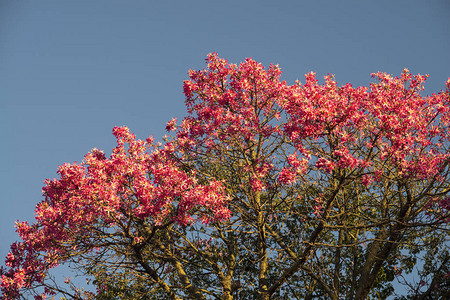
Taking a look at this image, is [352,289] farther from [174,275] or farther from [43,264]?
[43,264]

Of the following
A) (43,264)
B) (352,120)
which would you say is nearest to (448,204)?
(352,120)

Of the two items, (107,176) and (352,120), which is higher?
(352,120)

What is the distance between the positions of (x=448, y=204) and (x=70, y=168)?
9970 millimetres

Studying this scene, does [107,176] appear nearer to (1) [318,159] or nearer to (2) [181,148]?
(2) [181,148]

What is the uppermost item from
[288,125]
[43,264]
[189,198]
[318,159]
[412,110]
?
[412,110]

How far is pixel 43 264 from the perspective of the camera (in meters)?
12.3

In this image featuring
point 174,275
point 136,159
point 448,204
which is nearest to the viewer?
point 448,204

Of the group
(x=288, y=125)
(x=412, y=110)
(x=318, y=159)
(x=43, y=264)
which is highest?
(x=412, y=110)

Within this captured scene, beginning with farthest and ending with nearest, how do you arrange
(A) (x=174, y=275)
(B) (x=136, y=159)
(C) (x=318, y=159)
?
1. (A) (x=174, y=275)
2. (B) (x=136, y=159)
3. (C) (x=318, y=159)

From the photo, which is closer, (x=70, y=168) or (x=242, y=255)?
(x=70, y=168)

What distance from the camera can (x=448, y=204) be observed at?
11.3 m

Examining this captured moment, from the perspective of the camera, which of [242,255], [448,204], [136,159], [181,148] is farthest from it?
[242,255]

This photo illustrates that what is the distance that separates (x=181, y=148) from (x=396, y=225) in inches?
266

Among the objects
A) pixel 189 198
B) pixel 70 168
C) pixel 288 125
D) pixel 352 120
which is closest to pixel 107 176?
pixel 70 168
